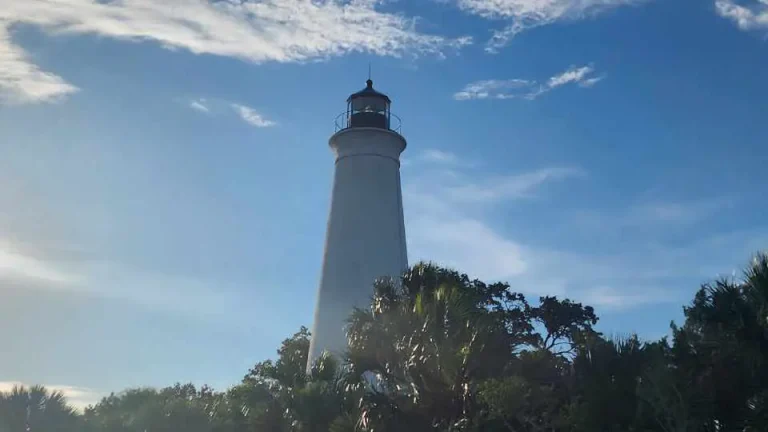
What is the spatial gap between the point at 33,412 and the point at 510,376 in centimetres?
1677

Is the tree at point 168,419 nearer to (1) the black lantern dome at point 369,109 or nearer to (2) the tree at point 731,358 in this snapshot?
(1) the black lantern dome at point 369,109

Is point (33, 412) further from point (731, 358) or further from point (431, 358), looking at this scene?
point (731, 358)

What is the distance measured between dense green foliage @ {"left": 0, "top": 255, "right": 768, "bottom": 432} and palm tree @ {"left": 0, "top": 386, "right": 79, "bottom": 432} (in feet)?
24.9

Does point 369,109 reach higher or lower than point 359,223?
higher

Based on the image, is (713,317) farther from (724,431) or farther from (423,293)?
(423,293)

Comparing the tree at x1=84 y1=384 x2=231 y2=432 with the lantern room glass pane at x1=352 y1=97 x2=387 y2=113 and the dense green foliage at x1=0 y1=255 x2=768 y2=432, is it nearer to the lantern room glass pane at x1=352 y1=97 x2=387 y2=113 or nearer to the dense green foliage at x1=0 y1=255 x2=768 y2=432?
the dense green foliage at x1=0 y1=255 x2=768 y2=432

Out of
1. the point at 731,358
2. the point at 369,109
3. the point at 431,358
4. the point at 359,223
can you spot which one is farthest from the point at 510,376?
the point at 369,109

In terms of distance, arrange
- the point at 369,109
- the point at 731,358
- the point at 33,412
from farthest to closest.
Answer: the point at 369,109 < the point at 33,412 < the point at 731,358

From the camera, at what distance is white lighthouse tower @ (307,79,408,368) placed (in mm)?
28000

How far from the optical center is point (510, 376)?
17.0 meters

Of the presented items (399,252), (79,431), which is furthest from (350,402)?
(79,431)

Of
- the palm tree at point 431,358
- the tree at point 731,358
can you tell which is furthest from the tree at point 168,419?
the tree at point 731,358

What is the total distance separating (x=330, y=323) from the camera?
91.9 ft

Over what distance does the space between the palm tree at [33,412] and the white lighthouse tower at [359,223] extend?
8182mm
